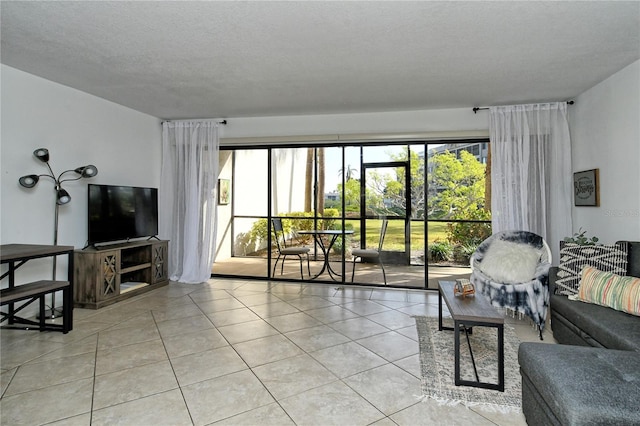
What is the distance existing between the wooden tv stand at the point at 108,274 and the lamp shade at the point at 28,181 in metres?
0.87

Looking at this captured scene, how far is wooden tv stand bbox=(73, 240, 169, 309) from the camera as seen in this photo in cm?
356

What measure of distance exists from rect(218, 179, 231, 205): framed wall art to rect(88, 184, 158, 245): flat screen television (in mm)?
1435

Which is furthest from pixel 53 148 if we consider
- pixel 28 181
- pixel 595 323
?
pixel 595 323

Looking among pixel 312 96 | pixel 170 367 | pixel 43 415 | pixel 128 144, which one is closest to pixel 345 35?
pixel 312 96

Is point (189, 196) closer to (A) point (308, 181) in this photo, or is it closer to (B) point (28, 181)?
(A) point (308, 181)

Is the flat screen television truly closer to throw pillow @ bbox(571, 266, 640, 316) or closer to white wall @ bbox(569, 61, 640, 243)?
throw pillow @ bbox(571, 266, 640, 316)

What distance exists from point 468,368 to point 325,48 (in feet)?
8.87

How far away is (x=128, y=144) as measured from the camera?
4.49 m

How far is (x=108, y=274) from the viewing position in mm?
3705

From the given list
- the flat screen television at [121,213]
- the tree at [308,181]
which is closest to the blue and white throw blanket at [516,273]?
the tree at [308,181]

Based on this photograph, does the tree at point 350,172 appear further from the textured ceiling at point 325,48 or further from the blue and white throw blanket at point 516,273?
the blue and white throw blanket at point 516,273

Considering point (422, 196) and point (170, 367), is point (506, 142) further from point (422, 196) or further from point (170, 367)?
point (170, 367)

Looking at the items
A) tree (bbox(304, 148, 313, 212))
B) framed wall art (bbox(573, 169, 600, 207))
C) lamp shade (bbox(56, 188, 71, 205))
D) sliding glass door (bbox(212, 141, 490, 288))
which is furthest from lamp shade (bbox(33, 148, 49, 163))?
framed wall art (bbox(573, 169, 600, 207))

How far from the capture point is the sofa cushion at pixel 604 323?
1847mm
